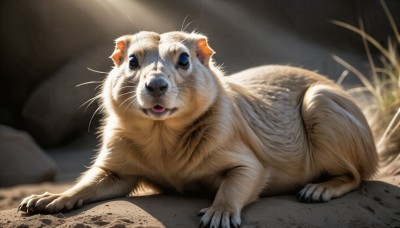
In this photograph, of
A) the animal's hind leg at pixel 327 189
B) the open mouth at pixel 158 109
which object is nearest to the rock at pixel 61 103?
the animal's hind leg at pixel 327 189

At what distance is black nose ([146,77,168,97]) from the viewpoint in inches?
162

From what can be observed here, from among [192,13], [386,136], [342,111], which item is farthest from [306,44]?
[342,111]

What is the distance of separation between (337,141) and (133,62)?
2082 millimetres

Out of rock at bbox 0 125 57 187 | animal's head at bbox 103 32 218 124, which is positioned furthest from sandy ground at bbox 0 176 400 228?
rock at bbox 0 125 57 187

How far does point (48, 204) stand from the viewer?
4.43 m

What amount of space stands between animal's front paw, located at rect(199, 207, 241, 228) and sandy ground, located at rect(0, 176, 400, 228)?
0.09 m

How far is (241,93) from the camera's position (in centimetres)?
536

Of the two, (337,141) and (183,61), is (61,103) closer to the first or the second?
(183,61)

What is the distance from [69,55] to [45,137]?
148 cm

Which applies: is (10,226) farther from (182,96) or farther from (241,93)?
(241,93)

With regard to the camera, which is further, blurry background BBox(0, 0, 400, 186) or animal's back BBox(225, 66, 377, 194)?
blurry background BBox(0, 0, 400, 186)

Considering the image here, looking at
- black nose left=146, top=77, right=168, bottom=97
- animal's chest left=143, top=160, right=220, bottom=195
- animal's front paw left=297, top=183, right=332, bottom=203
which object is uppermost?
black nose left=146, top=77, right=168, bottom=97

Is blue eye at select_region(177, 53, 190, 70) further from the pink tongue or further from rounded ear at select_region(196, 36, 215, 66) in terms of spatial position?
the pink tongue

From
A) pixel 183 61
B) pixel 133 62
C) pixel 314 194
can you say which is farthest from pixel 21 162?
pixel 314 194
